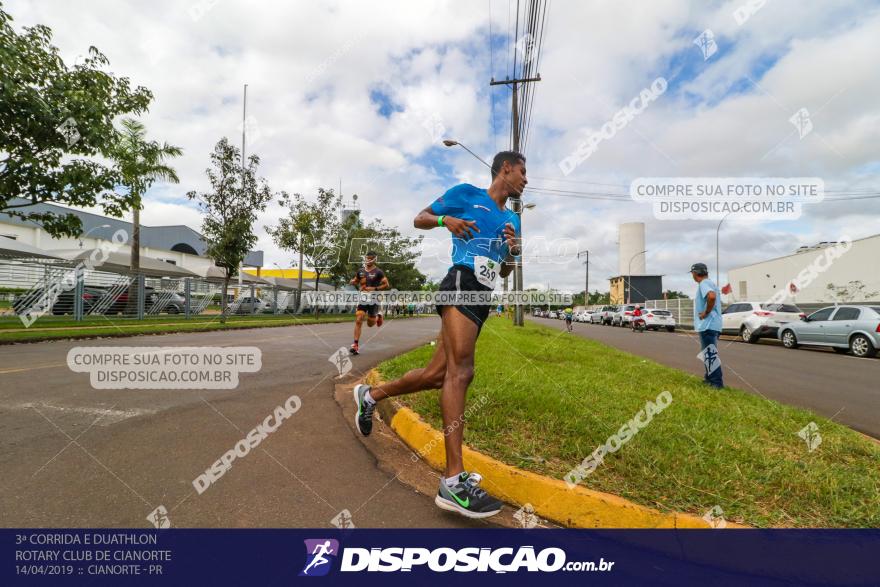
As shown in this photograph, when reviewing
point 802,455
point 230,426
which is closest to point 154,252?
point 230,426

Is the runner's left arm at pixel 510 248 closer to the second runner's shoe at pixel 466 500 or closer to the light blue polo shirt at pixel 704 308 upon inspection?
the second runner's shoe at pixel 466 500

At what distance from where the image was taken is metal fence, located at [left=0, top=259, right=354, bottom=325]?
13320 mm

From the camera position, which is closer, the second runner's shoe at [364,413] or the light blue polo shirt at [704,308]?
the second runner's shoe at [364,413]

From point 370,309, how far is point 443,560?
22.0 ft

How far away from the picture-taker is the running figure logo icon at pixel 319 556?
171 cm

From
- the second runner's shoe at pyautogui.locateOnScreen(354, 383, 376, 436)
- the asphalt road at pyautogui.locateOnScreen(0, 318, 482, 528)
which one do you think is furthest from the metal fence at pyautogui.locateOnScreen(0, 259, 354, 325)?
the second runner's shoe at pyautogui.locateOnScreen(354, 383, 376, 436)

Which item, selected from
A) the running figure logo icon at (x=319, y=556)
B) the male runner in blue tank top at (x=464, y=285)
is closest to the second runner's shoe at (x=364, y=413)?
the male runner in blue tank top at (x=464, y=285)

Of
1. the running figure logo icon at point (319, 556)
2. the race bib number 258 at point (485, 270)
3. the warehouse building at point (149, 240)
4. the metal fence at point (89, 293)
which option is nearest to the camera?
the running figure logo icon at point (319, 556)

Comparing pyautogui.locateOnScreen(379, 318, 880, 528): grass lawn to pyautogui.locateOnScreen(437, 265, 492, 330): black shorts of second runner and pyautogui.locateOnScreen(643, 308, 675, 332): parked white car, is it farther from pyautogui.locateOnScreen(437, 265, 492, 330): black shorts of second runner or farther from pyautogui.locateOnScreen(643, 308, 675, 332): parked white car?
pyautogui.locateOnScreen(643, 308, 675, 332): parked white car

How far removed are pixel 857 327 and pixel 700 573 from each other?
1494cm

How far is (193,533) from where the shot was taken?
1.88 meters

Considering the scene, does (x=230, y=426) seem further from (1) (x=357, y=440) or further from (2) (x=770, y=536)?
(2) (x=770, y=536)

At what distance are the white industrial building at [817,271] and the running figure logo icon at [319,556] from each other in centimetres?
2941

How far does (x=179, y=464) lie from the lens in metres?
2.60
